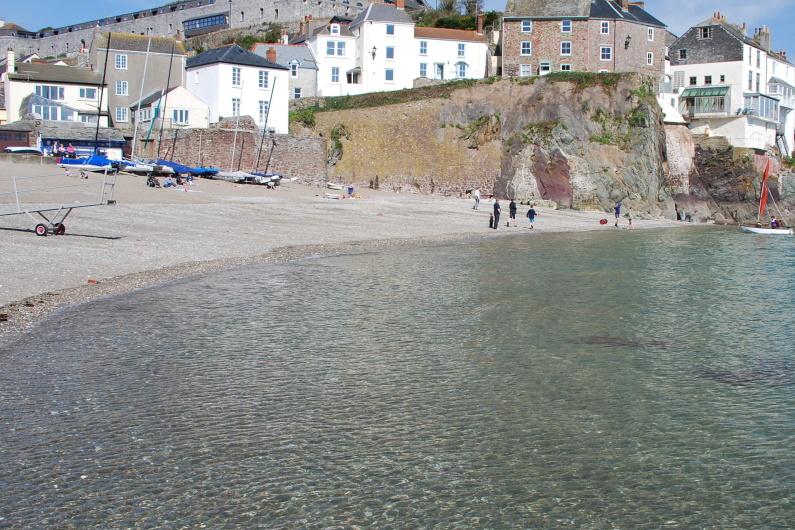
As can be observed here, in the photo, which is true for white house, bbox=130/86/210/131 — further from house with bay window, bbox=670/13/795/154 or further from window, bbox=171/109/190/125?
house with bay window, bbox=670/13/795/154

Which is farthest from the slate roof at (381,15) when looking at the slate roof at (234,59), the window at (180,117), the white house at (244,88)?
the window at (180,117)

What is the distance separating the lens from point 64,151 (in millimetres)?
49250

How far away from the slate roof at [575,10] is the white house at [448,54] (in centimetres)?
517

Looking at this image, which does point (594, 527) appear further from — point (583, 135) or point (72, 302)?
point (583, 135)

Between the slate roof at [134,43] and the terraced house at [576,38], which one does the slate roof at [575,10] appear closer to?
the terraced house at [576,38]

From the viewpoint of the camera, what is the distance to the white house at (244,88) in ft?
182

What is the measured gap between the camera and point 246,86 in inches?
2200

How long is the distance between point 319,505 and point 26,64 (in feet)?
204

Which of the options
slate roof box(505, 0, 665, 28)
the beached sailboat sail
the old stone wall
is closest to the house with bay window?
the beached sailboat sail

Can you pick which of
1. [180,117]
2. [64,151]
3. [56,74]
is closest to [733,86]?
[180,117]

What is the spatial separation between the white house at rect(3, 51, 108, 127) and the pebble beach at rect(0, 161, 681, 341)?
597 inches

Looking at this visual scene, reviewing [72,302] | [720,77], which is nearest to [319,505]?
[72,302]

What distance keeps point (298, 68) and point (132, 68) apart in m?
12.8

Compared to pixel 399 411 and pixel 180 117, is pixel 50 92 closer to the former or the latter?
pixel 180 117
